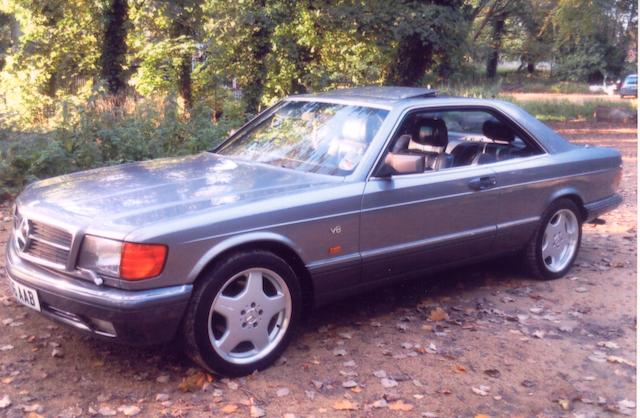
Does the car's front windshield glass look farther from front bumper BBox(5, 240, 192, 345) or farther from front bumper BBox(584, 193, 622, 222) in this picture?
front bumper BBox(584, 193, 622, 222)

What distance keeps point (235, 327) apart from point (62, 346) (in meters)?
1.17

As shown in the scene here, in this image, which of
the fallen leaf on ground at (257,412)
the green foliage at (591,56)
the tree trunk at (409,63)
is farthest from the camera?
the green foliage at (591,56)

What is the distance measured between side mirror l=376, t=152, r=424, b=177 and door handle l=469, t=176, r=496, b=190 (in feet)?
1.97

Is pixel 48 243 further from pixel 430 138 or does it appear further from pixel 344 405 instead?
pixel 430 138

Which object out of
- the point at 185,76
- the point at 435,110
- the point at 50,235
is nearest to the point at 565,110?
the point at 185,76

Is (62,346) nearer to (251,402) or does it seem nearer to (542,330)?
(251,402)

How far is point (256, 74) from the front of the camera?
16.7 metres

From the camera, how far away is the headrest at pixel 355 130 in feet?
15.5

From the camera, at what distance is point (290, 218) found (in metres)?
3.95

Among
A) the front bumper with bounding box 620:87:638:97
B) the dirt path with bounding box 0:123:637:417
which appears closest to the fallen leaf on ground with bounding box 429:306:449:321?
the dirt path with bounding box 0:123:637:417

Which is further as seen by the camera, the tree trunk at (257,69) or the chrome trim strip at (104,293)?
the tree trunk at (257,69)

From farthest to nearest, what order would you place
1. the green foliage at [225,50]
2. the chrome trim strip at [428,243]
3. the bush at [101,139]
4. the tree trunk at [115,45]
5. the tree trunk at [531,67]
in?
the tree trunk at [531,67]
the tree trunk at [115,45]
the green foliage at [225,50]
the bush at [101,139]
the chrome trim strip at [428,243]

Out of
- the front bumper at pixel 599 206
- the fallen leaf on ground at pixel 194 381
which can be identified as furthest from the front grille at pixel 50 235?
the front bumper at pixel 599 206

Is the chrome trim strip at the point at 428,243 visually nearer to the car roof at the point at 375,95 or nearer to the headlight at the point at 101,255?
the car roof at the point at 375,95
